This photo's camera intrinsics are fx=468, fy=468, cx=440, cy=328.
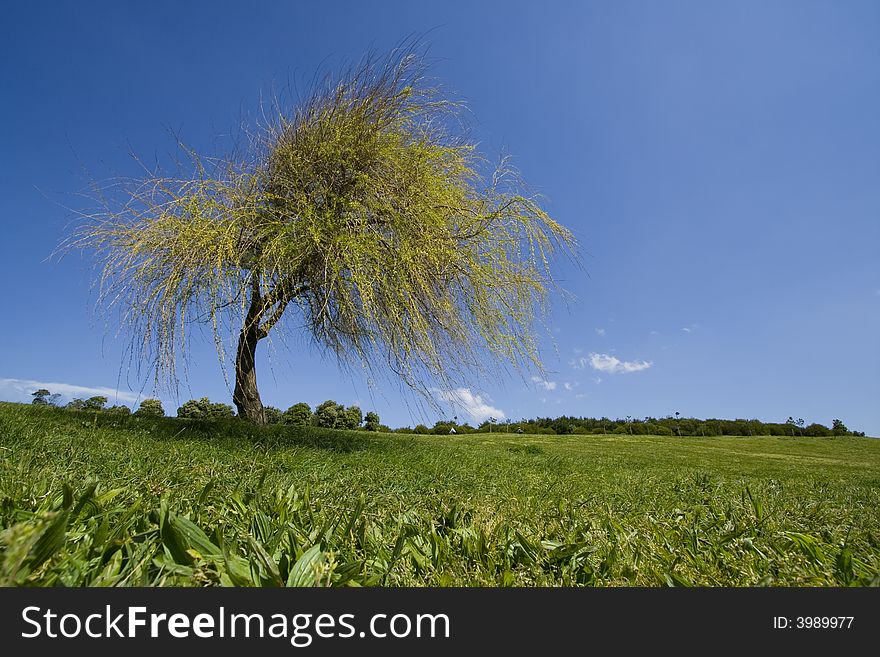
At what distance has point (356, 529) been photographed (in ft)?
6.45

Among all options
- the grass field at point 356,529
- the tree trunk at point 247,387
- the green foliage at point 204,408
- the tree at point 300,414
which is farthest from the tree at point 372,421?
the grass field at point 356,529

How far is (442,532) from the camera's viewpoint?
84.2 inches

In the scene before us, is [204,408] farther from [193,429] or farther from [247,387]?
[193,429]

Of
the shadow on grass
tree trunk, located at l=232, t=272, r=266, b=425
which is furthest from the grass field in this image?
tree trunk, located at l=232, t=272, r=266, b=425

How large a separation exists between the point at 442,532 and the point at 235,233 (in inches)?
177

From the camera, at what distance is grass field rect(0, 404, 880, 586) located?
138 centimetres

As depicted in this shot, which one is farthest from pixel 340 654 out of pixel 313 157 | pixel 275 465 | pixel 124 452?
pixel 313 157

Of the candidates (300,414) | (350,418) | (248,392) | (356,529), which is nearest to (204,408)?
(300,414)

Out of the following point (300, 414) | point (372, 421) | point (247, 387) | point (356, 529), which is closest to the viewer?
point (356, 529)

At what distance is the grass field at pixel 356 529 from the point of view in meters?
1.38

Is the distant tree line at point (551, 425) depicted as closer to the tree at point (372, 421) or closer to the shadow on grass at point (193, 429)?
the tree at point (372, 421)

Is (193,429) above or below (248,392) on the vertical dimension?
below

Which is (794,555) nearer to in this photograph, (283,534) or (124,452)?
(283,534)

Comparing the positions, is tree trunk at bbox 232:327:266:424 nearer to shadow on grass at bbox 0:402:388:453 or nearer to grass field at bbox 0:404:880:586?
shadow on grass at bbox 0:402:388:453
